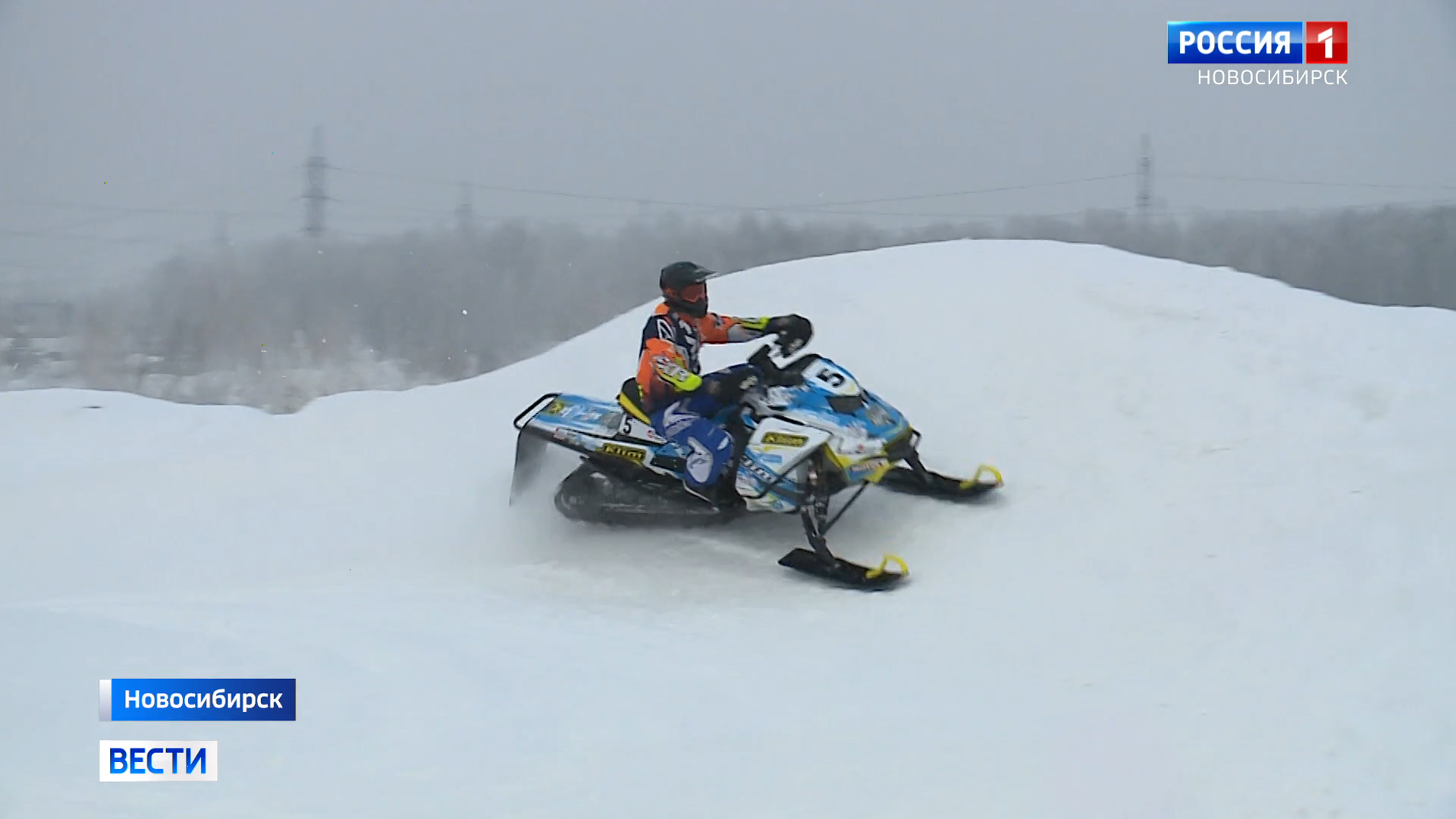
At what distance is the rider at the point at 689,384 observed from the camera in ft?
19.9

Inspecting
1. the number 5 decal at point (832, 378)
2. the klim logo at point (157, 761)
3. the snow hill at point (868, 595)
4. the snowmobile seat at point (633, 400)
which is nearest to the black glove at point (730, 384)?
the number 5 decal at point (832, 378)

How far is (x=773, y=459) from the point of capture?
19.3 feet

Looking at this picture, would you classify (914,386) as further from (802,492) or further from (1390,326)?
(1390,326)

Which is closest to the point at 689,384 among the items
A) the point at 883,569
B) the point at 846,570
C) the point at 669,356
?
the point at 669,356

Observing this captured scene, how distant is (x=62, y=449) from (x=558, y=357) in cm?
398

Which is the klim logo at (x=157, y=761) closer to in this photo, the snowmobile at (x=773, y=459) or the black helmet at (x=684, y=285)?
the snowmobile at (x=773, y=459)

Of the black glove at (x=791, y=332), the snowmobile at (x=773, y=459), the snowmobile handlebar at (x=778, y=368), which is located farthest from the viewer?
the black glove at (x=791, y=332)

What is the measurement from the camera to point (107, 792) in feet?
10.6

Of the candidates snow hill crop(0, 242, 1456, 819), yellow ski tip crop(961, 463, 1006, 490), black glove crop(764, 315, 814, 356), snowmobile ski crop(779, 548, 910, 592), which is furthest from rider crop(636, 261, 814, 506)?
yellow ski tip crop(961, 463, 1006, 490)

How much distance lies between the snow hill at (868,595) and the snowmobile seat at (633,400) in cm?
79

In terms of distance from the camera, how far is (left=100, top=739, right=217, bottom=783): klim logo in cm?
339

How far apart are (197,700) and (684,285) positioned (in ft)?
10.9

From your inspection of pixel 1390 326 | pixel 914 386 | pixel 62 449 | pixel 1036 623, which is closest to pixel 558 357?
pixel 914 386

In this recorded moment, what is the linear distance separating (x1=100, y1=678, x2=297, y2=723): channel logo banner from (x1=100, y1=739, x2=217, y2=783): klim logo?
18cm
